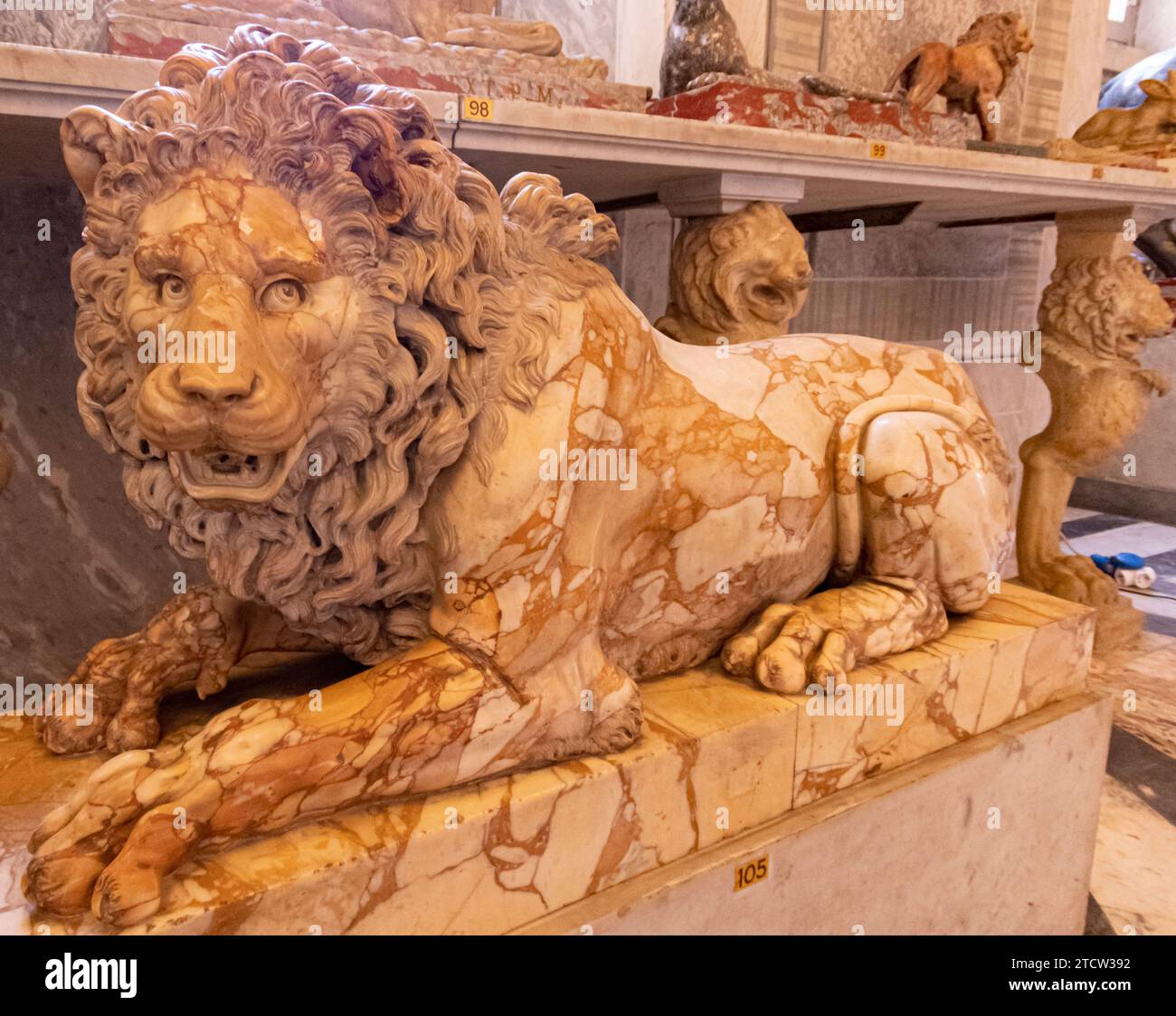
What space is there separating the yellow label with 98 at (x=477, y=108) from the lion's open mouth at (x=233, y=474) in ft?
3.29

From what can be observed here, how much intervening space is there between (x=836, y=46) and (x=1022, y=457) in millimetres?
1898

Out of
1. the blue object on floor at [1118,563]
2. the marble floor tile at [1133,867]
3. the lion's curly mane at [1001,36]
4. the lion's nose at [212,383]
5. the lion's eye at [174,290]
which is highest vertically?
the lion's curly mane at [1001,36]

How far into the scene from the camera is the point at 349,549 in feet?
4.43

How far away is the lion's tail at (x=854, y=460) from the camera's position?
186cm

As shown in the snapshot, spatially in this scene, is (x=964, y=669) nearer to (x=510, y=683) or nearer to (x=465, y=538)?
(x=510, y=683)

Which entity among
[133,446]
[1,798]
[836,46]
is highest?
[836,46]

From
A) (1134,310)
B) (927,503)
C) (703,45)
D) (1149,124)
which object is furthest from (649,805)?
(1149,124)

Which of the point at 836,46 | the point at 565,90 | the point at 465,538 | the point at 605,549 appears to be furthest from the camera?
the point at 836,46

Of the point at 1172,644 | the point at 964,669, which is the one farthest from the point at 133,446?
the point at 1172,644

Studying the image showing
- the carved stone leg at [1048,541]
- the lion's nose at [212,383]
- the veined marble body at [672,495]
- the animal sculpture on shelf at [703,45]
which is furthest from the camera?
the carved stone leg at [1048,541]

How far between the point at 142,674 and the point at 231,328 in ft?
2.47

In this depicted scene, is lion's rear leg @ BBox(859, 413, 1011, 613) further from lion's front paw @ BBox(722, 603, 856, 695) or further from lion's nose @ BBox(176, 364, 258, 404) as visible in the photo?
lion's nose @ BBox(176, 364, 258, 404)

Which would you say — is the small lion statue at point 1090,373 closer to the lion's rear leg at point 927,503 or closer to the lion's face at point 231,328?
the lion's rear leg at point 927,503

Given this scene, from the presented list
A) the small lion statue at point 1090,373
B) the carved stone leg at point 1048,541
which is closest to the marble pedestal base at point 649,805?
the small lion statue at point 1090,373
